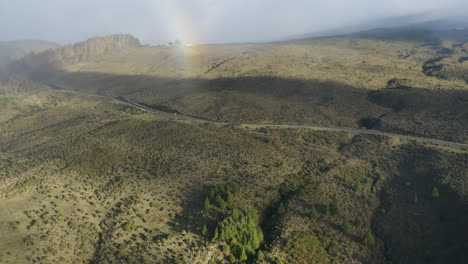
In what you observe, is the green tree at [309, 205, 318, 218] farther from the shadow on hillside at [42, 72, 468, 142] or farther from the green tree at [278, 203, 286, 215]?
the shadow on hillside at [42, 72, 468, 142]

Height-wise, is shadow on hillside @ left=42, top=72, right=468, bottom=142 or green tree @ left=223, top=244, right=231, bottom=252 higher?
shadow on hillside @ left=42, top=72, right=468, bottom=142

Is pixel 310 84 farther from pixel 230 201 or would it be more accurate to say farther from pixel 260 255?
pixel 260 255

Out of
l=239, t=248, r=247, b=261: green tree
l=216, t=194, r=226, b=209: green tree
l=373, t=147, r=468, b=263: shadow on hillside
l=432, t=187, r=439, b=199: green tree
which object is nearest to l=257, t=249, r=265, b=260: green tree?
l=239, t=248, r=247, b=261: green tree

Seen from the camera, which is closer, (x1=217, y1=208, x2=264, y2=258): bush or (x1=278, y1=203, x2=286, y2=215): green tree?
(x1=217, y1=208, x2=264, y2=258): bush

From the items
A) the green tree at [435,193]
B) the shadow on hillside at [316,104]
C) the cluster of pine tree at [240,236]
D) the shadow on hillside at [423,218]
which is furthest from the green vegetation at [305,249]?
the shadow on hillside at [316,104]

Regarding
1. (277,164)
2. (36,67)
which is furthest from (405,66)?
(36,67)

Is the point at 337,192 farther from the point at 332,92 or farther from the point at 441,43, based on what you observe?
the point at 441,43

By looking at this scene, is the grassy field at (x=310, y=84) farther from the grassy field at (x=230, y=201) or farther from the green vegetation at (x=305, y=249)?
the green vegetation at (x=305, y=249)
